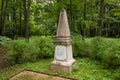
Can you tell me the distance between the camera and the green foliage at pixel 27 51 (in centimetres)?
697

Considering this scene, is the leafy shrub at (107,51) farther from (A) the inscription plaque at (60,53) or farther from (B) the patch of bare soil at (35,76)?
(B) the patch of bare soil at (35,76)

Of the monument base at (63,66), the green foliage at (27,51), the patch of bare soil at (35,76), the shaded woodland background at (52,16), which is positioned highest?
the shaded woodland background at (52,16)

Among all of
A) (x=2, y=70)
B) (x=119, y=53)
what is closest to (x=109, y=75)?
(x=119, y=53)

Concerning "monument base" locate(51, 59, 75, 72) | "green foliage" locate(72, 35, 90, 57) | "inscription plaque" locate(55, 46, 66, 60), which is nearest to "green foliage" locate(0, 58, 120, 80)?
"monument base" locate(51, 59, 75, 72)

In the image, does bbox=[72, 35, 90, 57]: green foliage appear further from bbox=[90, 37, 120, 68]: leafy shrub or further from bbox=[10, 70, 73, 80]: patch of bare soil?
bbox=[10, 70, 73, 80]: patch of bare soil

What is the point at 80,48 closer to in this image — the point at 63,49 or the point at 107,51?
the point at 107,51

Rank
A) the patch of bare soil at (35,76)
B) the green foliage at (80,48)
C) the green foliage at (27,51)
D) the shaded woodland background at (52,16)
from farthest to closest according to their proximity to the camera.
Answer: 1. the shaded woodland background at (52,16)
2. the green foliage at (80,48)
3. the green foliage at (27,51)
4. the patch of bare soil at (35,76)

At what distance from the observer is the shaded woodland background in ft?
37.9

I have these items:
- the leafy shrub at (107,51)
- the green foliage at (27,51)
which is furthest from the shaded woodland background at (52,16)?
the green foliage at (27,51)

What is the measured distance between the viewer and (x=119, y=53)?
5945mm

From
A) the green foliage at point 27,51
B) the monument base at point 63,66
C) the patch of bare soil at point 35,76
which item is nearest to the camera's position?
the patch of bare soil at point 35,76

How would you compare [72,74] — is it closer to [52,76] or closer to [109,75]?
[52,76]

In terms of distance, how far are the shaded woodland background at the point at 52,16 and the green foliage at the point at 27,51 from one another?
3016 millimetres

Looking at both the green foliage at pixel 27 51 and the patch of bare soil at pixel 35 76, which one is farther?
the green foliage at pixel 27 51
